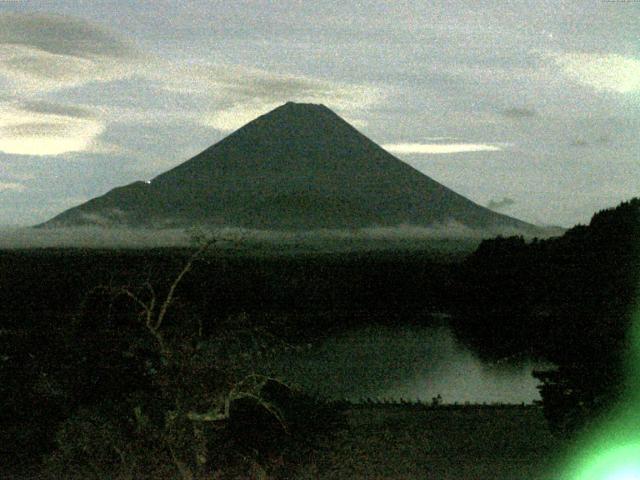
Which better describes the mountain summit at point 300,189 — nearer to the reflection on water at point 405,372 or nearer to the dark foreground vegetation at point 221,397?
the reflection on water at point 405,372

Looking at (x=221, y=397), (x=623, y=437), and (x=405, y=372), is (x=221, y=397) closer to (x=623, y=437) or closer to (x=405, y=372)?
(x=623, y=437)

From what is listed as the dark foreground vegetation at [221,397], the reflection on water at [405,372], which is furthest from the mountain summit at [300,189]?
the dark foreground vegetation at [221,397]

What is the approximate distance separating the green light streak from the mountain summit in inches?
3789

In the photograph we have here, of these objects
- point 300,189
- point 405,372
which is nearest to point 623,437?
point 405,372

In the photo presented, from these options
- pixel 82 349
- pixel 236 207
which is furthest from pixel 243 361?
pixel 236 207

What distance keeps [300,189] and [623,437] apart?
105374 mm

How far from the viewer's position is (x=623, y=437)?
6.58m

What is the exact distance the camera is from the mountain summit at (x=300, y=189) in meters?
110

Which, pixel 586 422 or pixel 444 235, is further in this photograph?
pixel 444 235

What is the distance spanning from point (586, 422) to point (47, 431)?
5064 millimetres

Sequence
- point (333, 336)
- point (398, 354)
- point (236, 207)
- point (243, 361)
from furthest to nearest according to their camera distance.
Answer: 1. point (236, 207)
2. point (333, 336)
3. point (398, 354)
4. point (243, 361)

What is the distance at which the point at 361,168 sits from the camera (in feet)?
377

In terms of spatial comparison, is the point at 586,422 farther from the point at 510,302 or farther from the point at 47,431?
the point at 510,302

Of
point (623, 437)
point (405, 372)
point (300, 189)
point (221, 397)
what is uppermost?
point (300, 189)
